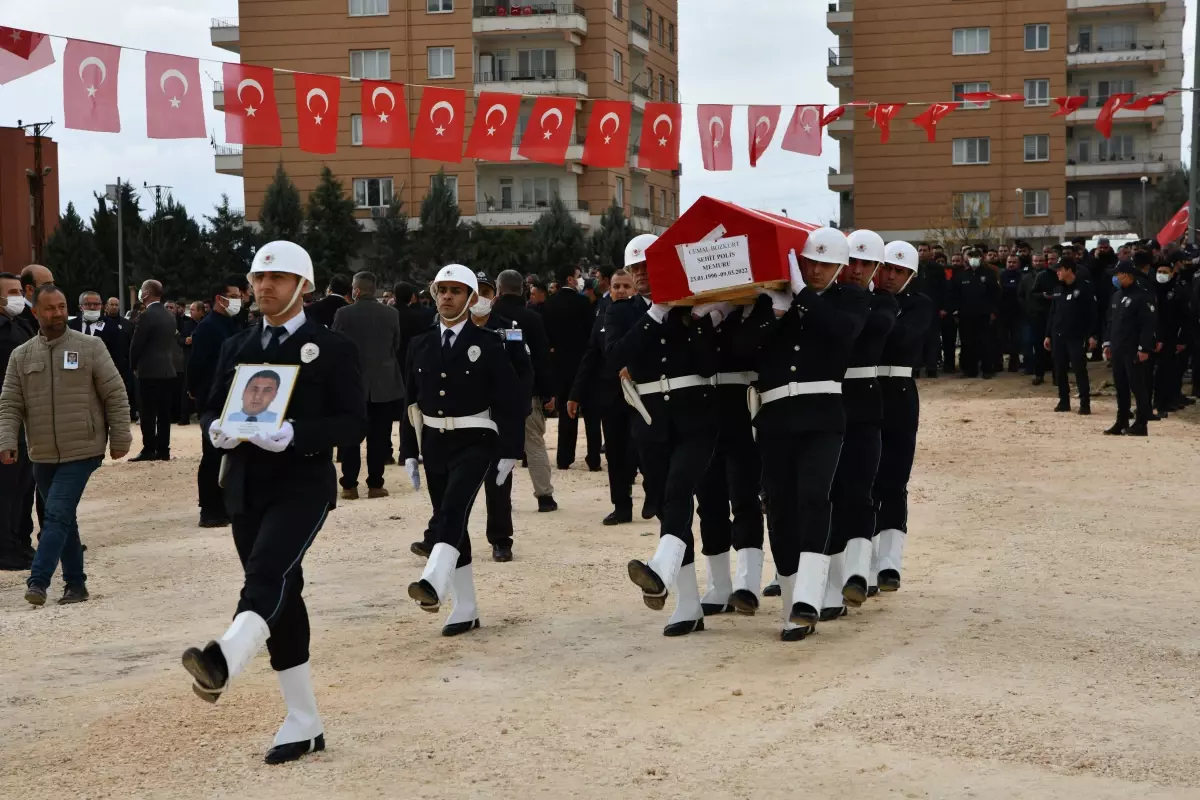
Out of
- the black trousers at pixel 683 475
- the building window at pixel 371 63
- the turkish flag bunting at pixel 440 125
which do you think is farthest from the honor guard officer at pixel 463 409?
the building window at pixel 371 63

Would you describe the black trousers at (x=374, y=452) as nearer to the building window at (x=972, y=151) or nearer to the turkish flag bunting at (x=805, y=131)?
the turkish flag bunting at (x=805, y=131)

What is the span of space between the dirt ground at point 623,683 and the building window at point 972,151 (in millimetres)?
56136

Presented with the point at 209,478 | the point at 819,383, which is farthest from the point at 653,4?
the point at 819,383

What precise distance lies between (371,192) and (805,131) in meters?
41.6

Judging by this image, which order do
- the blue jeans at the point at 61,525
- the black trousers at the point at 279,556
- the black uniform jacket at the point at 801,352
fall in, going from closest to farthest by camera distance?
the black trousers at the point at 279,556 → the black uniform jacket at the point at 801,352 → the blue jeans at the point at 61,525

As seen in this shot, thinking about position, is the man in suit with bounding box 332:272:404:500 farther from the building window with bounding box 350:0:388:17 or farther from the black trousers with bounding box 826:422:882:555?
the building window with bounding box 350:0:388:17

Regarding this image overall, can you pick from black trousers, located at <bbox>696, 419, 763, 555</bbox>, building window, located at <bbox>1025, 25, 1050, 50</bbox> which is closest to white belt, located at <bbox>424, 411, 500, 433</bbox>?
black trousers, located at <bbox>696, 419, 763, 555</bbox>

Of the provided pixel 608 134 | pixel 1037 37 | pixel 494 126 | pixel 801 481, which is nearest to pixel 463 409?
pixel 801 481

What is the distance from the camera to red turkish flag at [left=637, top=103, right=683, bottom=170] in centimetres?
2108

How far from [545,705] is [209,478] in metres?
7.76

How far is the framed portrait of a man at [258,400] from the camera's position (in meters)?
6.20

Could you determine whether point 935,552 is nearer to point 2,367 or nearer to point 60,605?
point 60,605

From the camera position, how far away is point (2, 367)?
37.9 ft

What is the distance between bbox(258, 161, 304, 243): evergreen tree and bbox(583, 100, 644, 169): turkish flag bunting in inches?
1512
